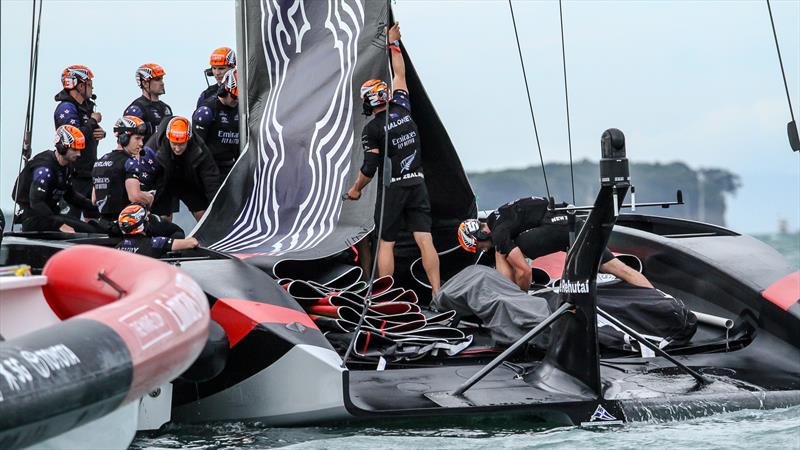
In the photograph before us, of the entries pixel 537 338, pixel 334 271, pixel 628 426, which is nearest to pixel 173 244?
pixel 334 271

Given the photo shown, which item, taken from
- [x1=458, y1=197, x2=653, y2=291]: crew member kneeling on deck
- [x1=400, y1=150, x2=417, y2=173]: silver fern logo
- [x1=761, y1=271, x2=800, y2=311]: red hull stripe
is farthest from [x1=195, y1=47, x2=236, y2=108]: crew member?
[x1=761, y1=271, x2=800, y2=311]: red hull stripe

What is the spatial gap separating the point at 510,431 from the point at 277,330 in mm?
1133

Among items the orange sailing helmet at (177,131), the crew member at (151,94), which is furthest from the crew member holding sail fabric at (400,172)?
the crew member at (151,94)

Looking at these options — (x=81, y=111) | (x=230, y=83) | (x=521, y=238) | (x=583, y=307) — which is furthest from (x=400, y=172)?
(x=81, y=111)

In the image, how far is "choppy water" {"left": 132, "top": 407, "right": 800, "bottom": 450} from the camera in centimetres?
504

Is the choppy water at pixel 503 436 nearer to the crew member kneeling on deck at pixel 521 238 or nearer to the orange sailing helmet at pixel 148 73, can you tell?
the crew member kneeling on deck at pixel 521 238

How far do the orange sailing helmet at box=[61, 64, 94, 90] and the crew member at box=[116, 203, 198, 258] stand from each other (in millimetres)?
2810

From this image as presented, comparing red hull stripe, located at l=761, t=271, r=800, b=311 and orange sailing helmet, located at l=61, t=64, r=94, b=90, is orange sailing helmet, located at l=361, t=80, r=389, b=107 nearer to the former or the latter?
red hull stripe, located at l=761, t=271, r=800, b=311

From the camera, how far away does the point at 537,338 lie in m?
6.48

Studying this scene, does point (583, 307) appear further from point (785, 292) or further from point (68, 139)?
point (68, 139)

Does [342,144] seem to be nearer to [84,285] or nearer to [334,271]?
[334,271]

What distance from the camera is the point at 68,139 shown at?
860 centimetres

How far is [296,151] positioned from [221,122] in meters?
1.55

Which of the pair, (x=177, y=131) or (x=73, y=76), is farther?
(x=73, y=76)
